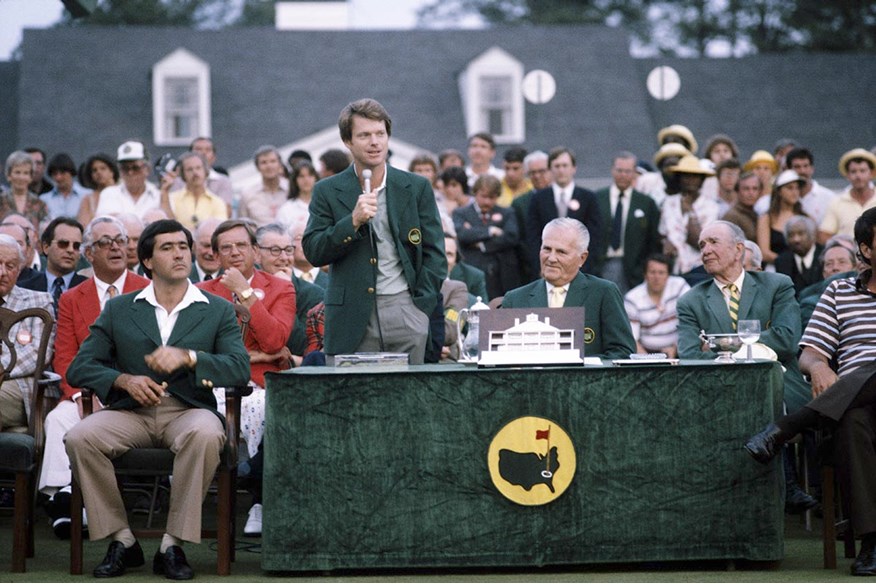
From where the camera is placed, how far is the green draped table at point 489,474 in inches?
258

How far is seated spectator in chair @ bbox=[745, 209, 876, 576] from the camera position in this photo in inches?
255

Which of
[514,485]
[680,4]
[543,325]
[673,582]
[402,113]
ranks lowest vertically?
[673,582]

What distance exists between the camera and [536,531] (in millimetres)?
6555

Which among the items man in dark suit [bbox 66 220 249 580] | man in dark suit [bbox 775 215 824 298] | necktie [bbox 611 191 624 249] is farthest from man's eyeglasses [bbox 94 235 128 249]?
man in dark suit [bbox 775 215 824 298]

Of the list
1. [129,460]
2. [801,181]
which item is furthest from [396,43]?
[129,460]

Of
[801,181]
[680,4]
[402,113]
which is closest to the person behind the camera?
[801,181]

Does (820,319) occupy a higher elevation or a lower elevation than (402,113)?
lower

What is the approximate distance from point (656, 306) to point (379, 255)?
4.79 m

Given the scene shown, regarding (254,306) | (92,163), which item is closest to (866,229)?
(254,306)

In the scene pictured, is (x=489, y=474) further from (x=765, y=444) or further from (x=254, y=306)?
(x=254, y=306)

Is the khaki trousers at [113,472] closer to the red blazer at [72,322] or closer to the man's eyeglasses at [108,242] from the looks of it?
the red blazer at [72,322]

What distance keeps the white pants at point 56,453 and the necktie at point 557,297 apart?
2691 millimetres

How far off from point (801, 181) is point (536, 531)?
753 cm

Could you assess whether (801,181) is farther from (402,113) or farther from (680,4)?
(680,4)
